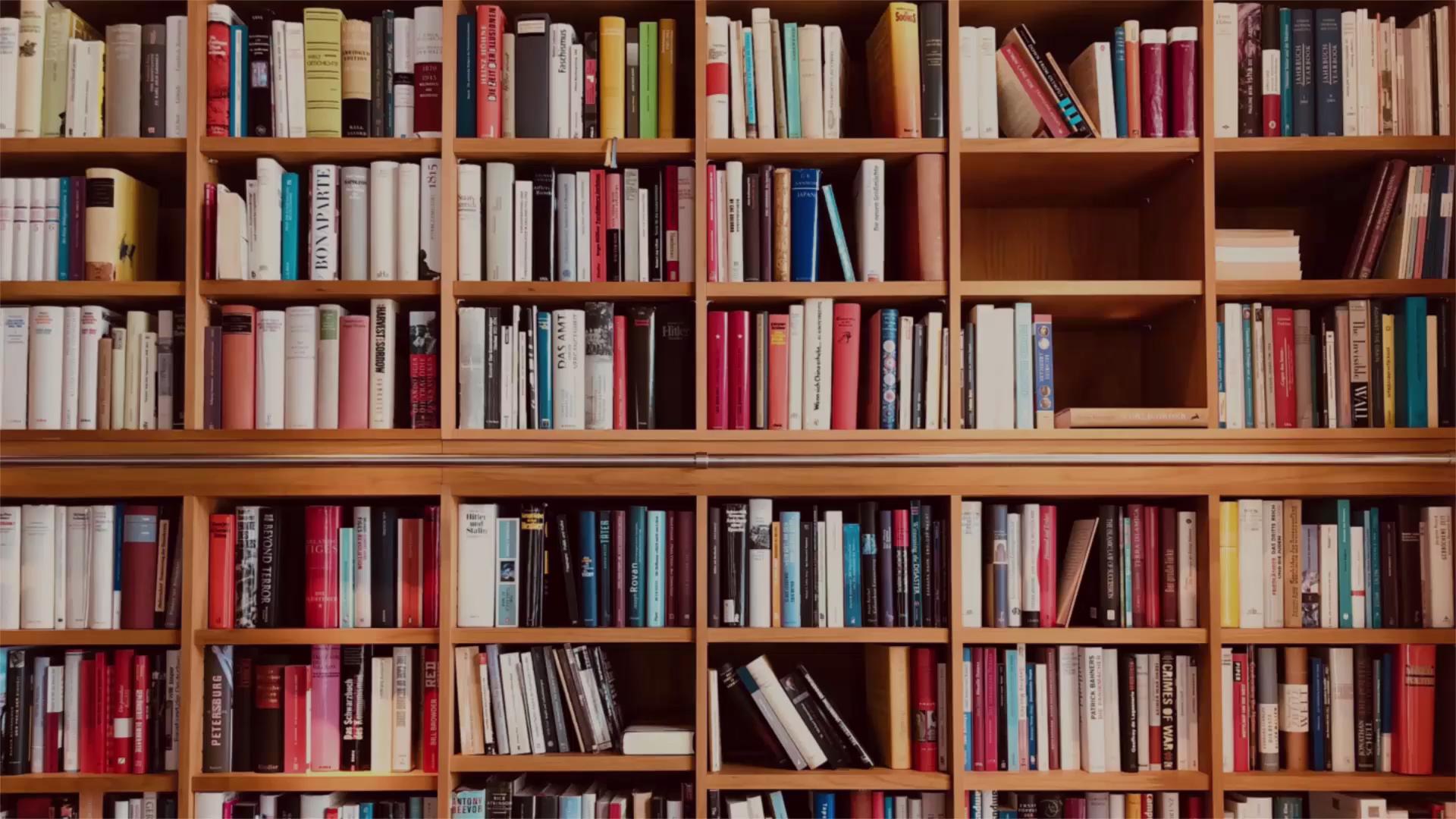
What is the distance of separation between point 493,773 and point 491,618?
331mm

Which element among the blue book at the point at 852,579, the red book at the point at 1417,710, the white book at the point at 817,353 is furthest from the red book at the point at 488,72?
the red book at the point at 1417,710

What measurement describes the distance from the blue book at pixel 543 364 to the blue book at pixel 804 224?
49cm

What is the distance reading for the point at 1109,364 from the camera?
262 centimetres

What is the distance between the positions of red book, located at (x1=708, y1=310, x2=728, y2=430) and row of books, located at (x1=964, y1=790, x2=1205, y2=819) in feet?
2.83

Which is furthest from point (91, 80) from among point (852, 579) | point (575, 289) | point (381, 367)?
point (852, 579)

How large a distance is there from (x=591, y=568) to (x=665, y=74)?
987mm

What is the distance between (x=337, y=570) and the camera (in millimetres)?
2277

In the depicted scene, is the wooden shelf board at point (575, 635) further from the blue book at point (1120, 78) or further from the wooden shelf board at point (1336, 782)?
the blue book at point (1120, 78)

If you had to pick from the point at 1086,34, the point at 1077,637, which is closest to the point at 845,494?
the point at 1077,637

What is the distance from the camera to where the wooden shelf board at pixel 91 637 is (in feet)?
7.28

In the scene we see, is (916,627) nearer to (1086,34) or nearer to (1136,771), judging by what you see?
(1136,771)

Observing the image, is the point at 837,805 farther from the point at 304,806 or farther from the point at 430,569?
the point at 304,806

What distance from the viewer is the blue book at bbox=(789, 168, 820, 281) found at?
2279 mm

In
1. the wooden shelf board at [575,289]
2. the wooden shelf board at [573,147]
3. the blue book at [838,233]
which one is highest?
the wooden shelf board at [573,147]
